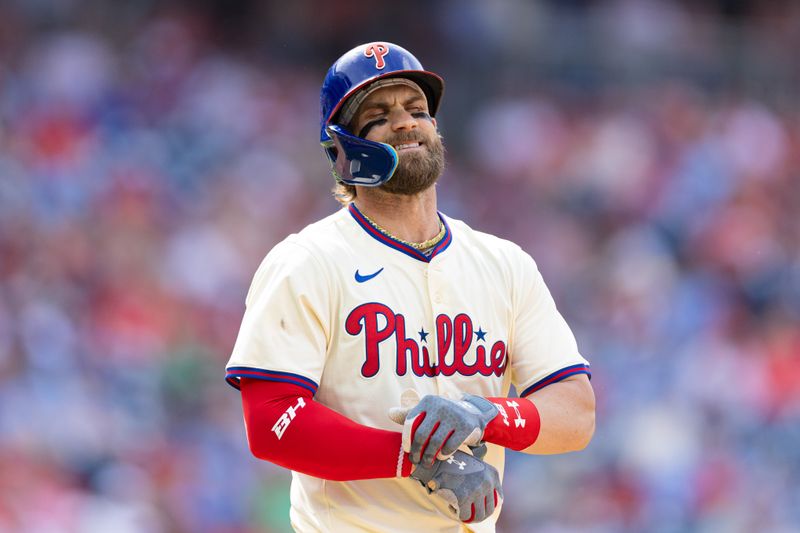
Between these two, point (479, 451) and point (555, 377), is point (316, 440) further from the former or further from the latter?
point (555, 377)

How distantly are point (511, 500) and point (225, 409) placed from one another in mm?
1978

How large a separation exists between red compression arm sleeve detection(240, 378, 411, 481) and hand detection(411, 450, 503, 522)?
0.19 ft

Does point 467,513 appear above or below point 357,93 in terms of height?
below

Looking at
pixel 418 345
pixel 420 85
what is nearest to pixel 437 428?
pixel 418 345

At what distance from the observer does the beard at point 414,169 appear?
9.68ft

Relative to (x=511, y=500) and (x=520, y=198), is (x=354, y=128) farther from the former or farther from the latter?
(x=520, y=198)

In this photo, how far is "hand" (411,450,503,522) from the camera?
2.60 meters

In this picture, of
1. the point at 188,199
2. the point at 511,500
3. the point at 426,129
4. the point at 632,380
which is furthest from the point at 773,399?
the point at 426,129

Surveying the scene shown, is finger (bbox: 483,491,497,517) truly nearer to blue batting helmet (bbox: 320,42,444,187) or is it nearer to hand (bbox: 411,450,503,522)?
hand (bbox: 411,450,503,522)

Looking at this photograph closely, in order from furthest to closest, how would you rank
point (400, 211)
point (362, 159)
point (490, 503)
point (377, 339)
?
point (400, 211)
point (362, 159)
point (377, 339)
point (490, 503)

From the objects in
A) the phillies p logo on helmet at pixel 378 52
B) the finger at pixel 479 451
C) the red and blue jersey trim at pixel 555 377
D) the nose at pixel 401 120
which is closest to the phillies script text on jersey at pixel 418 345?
the red and blue jersey trim at pixel 555 377

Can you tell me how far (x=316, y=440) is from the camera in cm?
262

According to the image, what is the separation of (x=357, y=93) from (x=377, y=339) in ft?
2.11

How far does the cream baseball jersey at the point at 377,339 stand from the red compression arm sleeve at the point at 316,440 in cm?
2
